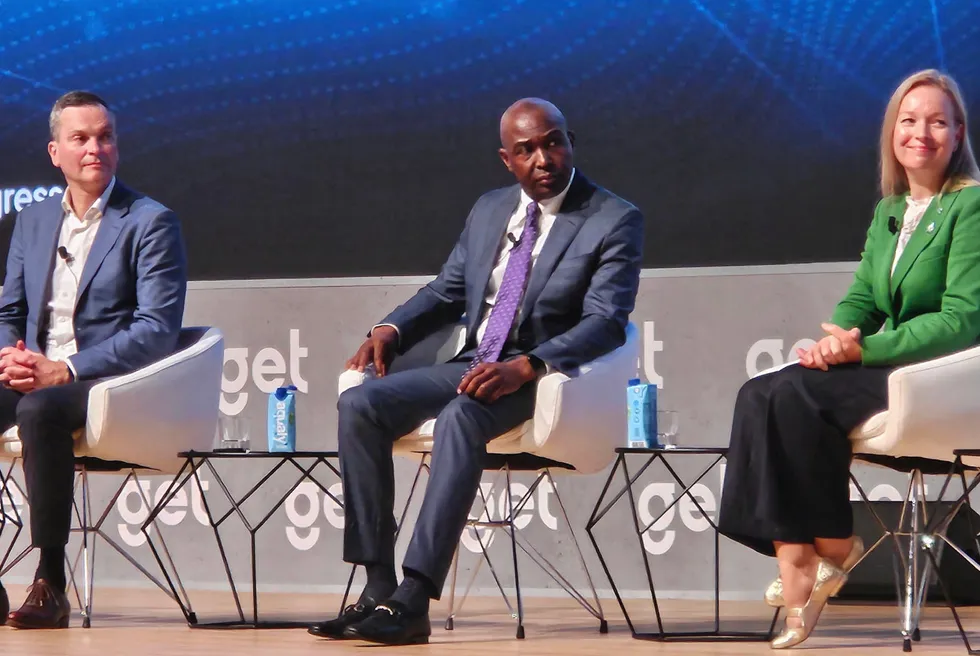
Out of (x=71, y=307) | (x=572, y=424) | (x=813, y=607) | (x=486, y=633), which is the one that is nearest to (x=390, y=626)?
(x=486, y=633)

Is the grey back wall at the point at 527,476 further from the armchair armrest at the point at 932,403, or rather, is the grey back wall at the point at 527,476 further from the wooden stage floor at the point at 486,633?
the armchair armrest at the point at 932,403

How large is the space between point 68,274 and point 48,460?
0.74 meters

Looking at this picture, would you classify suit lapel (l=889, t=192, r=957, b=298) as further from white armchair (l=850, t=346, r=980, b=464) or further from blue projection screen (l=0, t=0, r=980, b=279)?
blue projection screen (l=0, t=0, r=980, b=279)

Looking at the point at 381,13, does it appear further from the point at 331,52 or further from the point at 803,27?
the point at 803,27

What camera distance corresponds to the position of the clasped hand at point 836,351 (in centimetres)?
328

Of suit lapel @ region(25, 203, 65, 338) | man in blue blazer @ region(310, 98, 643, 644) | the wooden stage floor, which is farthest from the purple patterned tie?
suit lapel @ region(25, 203, 65, 338)

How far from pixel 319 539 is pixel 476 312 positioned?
1.56 meters

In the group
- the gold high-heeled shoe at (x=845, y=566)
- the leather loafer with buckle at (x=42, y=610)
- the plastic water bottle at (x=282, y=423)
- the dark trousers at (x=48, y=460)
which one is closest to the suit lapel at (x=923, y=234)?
the gold high-heeled shoe at (x=845, y=566)

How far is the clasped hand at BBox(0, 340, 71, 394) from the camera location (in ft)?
12.8

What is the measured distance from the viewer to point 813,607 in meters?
3.17

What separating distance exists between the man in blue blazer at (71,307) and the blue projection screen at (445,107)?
1170 millimetres

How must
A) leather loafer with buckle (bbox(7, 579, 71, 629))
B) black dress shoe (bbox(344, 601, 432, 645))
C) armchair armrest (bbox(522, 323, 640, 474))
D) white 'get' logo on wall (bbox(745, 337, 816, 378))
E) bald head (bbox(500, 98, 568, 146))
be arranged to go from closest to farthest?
black dress shoe (bbox(344, 601, 432, 645)), armchair armrest (bbox(522, 323, 640, 474)), leather loafer with buckle (bbox(7, 579, 71, 629)), bald head (bbox(500, 98, 568, 146)), white 'get' logo on wall (bbox(745, 337, 816, 378))

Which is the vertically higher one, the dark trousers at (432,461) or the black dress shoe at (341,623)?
the dark trousers at (432,461)

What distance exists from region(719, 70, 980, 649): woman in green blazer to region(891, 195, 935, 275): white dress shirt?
2 centimetres
